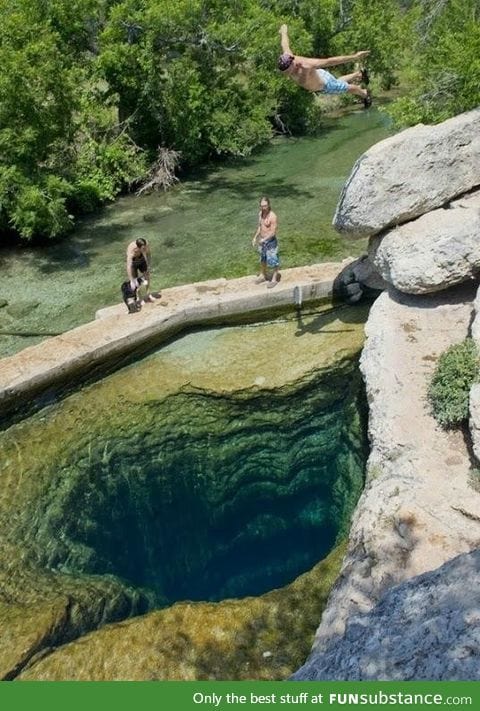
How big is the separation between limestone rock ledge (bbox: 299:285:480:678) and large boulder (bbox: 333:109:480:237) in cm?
177

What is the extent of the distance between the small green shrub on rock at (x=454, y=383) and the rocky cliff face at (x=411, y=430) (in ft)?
0.59

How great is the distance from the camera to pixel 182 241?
1667 centimetres

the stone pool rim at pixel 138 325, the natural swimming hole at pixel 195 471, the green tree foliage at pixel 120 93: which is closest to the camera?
A: the natural swimming hole at pixel 195 471

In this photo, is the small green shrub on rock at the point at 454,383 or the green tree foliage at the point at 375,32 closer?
the small green shrub on rock at the point at 454,383

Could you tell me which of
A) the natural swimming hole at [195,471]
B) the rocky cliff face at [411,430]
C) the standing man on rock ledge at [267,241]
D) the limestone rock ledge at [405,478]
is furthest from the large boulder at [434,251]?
the standing man on rock ledge at [267,241]

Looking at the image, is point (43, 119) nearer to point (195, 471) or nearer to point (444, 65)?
point (444, 65)

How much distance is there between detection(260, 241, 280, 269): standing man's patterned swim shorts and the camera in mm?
12398

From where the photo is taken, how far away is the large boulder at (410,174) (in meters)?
10.4

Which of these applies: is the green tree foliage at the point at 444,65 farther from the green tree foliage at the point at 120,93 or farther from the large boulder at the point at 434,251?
the green tree foliage at the point at 120,93

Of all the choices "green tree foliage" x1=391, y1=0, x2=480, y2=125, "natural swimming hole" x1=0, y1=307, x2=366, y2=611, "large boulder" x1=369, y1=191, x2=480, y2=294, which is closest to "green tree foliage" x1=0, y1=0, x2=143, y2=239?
"natural swimming hole" x1=0, y1=307, x2=366, y2=611

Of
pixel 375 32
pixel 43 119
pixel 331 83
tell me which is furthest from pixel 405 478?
pixel 375 32

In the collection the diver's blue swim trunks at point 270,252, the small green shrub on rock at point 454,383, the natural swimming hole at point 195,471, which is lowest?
the natural swimming hole at point 195,471

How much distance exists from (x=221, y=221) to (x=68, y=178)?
15.7 feet

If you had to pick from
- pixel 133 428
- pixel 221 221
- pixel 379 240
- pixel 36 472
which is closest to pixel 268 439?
pixel 133 428
